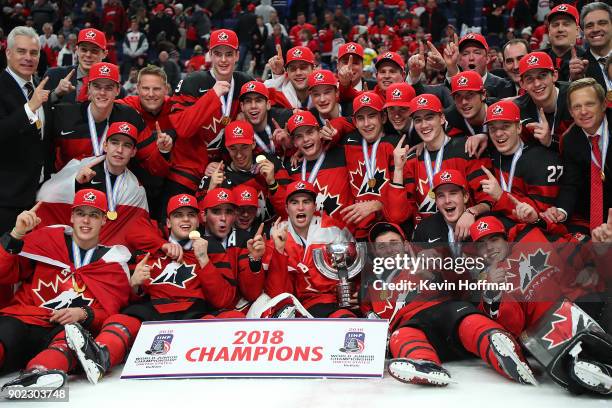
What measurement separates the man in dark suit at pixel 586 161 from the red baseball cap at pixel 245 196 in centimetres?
216

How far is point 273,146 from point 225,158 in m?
0.46

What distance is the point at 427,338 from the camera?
496cm

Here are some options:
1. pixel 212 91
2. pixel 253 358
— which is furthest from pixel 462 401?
pixel 212 91

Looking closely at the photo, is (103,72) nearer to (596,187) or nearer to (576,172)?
(576,172)

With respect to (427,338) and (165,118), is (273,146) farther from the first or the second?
(427,338)

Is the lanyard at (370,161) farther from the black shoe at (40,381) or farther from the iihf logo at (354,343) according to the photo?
the black shoe at (40,381)

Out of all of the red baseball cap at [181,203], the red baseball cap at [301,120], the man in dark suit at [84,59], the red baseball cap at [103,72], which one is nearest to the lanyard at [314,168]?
the red baseball cap at [301,120]

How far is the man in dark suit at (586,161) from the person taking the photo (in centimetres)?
540

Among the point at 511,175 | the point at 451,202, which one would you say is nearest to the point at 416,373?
the point at 451,202

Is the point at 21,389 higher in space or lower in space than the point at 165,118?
lower

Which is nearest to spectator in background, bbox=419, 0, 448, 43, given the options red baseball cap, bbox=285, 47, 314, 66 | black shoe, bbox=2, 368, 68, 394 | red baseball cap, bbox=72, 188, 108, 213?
red baseball cap, bbox=285, 47, 314, 66

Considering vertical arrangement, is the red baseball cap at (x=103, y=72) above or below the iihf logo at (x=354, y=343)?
above

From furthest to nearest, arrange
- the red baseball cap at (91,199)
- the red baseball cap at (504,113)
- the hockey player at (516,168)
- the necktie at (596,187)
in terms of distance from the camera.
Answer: the red baseball cap at (504,113) → the hockey player at (516,168) → the necktie at (596,187) → the red baseball cap at (91,199)

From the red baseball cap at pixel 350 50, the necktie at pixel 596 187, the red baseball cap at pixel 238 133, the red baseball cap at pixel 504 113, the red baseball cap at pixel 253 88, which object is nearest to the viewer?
the necktie at pixel 596 187
